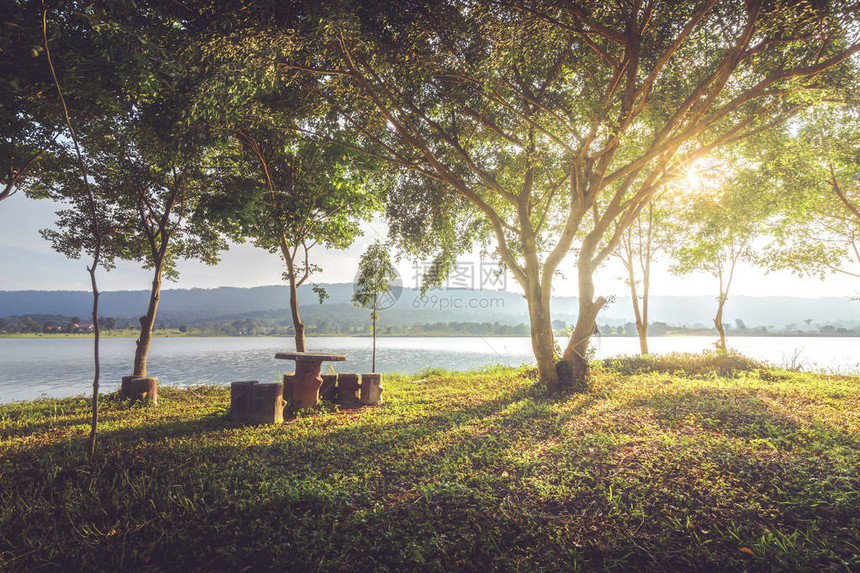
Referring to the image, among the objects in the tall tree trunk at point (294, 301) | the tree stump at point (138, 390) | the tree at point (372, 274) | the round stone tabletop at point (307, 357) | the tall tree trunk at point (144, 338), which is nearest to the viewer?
the round stone tabletop at point (307, 357)

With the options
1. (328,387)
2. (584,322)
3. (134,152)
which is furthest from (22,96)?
(584,322)

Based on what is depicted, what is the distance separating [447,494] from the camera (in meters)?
3.75

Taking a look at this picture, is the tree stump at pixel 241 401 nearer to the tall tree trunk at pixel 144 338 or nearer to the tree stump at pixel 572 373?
the tall tree trunk at pixel 144 338

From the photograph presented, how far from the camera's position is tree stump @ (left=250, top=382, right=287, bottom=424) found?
673 centimetres

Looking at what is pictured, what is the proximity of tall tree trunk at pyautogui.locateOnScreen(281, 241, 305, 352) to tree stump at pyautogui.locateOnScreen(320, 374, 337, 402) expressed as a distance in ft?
12.0

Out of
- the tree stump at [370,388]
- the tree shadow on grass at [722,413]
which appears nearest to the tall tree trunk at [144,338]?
the tree stump at [370,388]

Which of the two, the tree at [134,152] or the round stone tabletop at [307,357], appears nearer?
the tree at [134,152]

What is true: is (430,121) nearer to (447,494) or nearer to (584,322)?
(584,322)

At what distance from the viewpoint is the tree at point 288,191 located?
1086 cm

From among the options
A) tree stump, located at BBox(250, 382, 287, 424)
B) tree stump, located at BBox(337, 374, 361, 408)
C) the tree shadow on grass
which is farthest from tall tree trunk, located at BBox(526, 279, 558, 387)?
tree stump, located at BBox(250, 382, 287, 424)

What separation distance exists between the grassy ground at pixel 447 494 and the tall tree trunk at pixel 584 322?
2855mm

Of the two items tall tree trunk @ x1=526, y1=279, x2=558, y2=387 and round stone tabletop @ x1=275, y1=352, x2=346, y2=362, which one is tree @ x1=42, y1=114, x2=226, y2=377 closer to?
round stone tabletop @ x1=275, y1=352, x2=346, y2=362

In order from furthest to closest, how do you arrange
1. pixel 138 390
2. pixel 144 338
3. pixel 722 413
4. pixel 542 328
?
pixel 144 338 < pixel 542 328 < pixel 138 390 < pixel 722 413

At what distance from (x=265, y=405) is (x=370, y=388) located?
2.69 metres
